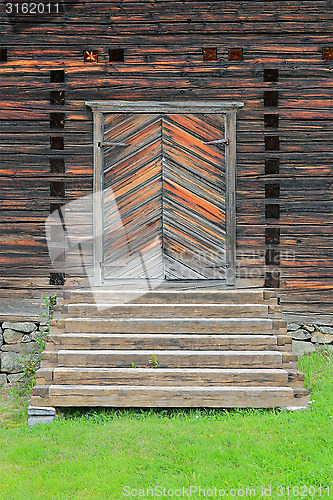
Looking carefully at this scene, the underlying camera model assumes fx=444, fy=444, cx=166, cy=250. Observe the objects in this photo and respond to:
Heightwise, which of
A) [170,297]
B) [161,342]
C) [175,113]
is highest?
[175,113]

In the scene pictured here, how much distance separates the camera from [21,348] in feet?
21.9

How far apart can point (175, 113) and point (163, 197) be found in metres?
1.28

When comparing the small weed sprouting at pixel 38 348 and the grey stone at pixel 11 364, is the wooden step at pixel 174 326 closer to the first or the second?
the small weed sprouting at pixel 38 348

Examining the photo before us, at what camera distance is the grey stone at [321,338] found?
21.9ft

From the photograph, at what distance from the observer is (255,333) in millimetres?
5453

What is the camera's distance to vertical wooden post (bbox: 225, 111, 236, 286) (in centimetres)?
669

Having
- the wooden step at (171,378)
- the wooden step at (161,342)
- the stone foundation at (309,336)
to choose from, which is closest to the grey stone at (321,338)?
the stone foundation at (309,336)

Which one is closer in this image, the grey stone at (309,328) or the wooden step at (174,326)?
the wooden step at (174,326)

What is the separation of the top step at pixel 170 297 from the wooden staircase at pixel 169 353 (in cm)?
1

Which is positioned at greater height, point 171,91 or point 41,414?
point 171,91

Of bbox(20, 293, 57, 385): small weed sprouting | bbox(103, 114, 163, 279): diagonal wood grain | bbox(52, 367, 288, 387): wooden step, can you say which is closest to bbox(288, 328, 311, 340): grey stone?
bbox(52, 367, 288, 387): wooden step

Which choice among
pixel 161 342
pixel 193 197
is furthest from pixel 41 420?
pixel 193 197

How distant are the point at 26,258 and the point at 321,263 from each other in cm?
450

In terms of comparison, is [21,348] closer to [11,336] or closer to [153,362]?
[11,336]
